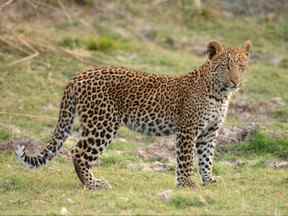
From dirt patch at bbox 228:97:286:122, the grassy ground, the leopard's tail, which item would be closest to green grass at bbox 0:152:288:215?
the grassy ground

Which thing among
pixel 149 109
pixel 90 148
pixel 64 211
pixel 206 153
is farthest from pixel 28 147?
pixel 64 211

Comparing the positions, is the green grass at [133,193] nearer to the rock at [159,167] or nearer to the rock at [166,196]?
the rock at [166,196]

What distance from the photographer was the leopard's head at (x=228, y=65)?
12172 millimetres

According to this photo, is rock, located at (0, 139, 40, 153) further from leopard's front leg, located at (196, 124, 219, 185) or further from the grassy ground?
leopard's front leg, located at (196, 124, 219, 185)

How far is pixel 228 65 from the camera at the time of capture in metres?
12.2

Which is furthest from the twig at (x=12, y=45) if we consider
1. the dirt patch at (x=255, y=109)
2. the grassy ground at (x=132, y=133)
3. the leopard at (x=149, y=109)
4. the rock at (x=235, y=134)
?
the leopard at (x=149, y=109)

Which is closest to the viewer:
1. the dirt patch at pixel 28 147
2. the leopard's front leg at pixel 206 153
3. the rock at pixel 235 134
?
the leopard's front leg at pixel 206 153

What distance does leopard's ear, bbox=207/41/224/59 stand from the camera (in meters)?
12.4

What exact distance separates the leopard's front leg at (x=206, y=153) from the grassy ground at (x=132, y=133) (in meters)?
0.16

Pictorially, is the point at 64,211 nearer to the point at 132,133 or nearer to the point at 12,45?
the point at 132,133

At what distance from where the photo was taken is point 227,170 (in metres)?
13.6

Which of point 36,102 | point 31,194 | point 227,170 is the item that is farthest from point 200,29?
point 31,194

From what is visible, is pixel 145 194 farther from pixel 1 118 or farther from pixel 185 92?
pixel 1 118

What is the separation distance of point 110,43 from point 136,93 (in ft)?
25.2
